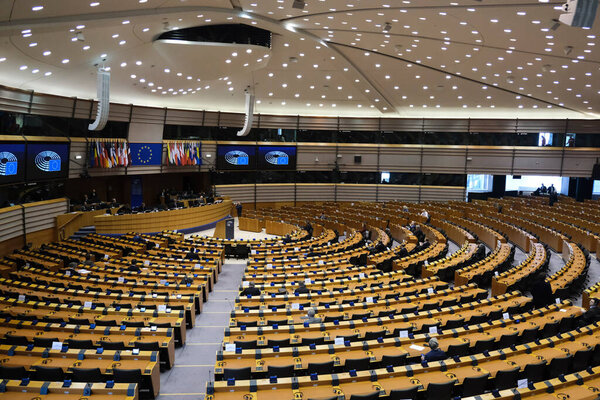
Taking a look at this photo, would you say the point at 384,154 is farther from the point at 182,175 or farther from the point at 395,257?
the point at 395,257

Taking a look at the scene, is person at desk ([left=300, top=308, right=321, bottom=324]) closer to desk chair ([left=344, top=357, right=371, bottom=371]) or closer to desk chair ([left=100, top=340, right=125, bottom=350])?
desk chair ([left=344, top=357, right=371, bottom=371])

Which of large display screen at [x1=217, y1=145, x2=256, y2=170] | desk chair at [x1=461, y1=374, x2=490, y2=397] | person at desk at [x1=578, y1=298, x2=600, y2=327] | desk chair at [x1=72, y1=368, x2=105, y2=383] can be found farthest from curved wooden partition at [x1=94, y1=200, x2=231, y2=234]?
desk chair at [x1=461, y1=374, x2=490, y2=397]

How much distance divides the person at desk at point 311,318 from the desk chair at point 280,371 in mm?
2267

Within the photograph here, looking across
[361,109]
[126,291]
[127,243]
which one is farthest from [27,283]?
[361,109]

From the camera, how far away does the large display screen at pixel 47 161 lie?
20516mm

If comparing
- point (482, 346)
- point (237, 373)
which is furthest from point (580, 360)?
point (237, 373)

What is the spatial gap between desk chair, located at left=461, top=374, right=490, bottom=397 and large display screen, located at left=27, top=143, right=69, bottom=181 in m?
19.5

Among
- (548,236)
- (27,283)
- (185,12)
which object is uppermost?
(185,12)

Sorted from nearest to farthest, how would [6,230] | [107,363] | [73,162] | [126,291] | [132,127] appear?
[107,363] → [126,291] → [6,230] → [73,162] → [132,127]

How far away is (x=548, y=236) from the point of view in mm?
20938

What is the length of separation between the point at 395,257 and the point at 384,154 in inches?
738

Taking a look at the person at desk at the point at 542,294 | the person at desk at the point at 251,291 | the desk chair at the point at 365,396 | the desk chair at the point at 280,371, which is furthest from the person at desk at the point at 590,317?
the person at desk at the point at 251,291

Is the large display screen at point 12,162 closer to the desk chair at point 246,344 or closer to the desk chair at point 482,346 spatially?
the desk chair at point 246,344

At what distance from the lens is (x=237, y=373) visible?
7.55 metres
